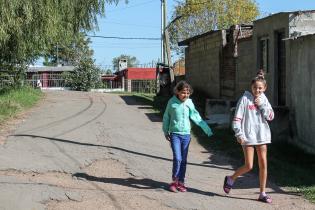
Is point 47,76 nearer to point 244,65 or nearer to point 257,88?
point 244,65

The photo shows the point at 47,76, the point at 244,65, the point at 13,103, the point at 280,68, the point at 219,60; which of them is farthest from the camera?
the point at 47,76

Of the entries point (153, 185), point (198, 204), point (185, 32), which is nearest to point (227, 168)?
point (153, 185)

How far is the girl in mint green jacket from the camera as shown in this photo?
8258mm

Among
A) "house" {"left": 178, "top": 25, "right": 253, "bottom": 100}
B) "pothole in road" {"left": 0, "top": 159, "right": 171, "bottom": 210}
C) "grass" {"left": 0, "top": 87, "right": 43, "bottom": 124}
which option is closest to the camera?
"pothole in road" {"left": 0, "top": 159, "right": 171, "bottom": 210}

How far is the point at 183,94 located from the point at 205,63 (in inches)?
632

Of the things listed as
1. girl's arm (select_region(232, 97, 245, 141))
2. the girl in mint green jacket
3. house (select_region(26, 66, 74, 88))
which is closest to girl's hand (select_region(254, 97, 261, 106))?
girl's arm (select_region(232, 97, 245, 141))

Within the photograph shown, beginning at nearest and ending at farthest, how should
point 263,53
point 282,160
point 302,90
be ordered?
point 282,160
point 302,90
point 263,53

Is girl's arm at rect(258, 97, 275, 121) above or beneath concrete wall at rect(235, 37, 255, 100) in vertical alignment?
beneath

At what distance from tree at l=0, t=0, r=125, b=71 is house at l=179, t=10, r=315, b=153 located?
4.50m

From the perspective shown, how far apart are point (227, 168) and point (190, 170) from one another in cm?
71

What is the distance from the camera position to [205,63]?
2423 centimetres

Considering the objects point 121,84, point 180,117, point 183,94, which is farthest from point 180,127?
point 121,84

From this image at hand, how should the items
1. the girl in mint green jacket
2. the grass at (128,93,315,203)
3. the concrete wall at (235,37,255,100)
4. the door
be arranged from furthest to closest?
the concrete wall at (235,37,255,100) → the door → the grass at (128,93,315,203) → the girl in mint green jacket

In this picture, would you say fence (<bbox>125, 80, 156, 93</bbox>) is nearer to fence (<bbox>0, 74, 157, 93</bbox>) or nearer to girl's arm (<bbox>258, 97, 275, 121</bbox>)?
fence (<bbox>0, 74, 157, 93</bbox>)
